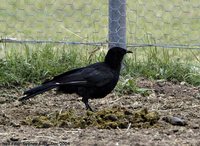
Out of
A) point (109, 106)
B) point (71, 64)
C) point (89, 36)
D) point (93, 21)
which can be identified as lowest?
point (109, 106)

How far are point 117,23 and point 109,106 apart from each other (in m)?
1.17

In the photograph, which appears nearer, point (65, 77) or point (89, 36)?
point (65, 77)

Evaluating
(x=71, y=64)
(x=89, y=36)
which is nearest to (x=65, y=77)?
(x=71, y=64)

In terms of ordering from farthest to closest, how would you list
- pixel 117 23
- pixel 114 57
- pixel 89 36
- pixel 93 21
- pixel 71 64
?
pixel 89 36 < pixel 93 21 < pixel 71 64 < pixel 117 23 < pixel 114 57

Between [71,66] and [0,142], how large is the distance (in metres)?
2.69

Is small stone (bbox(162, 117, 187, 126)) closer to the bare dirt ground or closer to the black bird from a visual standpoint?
the bare dirt ground

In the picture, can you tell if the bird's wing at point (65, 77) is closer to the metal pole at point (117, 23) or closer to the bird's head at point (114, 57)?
the bird's head at point (114, 57)

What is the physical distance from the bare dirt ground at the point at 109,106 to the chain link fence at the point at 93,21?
1.29 m

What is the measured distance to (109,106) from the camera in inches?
283

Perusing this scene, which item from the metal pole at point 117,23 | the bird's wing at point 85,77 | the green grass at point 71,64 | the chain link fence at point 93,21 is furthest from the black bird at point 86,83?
the chain link fence at point 93,21

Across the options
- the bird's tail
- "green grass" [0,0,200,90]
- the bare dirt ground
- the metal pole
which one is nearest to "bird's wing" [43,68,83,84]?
the bird's tail

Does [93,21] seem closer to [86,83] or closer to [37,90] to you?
[86,83]

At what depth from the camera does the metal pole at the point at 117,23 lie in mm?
7996

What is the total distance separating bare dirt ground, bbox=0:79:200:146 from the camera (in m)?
5.52
